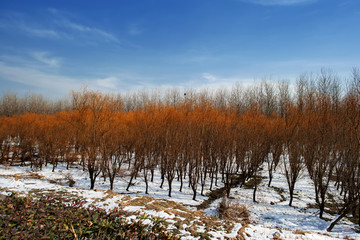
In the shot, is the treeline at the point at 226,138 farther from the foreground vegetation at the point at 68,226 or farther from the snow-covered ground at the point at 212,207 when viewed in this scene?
the foreground vegetation at the point at 68,226

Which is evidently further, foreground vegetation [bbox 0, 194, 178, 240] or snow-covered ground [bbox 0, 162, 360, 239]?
snow-covered ground [bbox 0, 162, 360, 239]

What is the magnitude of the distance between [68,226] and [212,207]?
249 inches

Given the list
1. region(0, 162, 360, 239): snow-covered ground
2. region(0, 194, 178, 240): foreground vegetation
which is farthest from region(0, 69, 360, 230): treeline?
region(0, 194, 178, 240): foreground vegetation

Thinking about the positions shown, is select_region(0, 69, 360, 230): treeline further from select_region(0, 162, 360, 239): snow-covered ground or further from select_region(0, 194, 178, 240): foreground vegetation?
select_region(0, 194, 178, 240): foreground vegetation

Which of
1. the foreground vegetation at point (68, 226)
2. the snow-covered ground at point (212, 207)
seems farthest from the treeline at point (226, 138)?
the foreground vegetation at point (68, 226)

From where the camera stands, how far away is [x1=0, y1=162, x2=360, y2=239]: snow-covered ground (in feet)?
15.8

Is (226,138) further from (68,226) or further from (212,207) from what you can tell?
(68,226)

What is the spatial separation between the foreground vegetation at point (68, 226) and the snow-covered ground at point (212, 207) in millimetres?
533

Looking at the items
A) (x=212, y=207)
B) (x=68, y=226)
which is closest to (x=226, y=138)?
(x=212, y=207)

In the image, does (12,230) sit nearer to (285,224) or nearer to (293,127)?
(285,224)

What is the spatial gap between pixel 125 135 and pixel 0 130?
1209 cm

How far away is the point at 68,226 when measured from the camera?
390 centimetres

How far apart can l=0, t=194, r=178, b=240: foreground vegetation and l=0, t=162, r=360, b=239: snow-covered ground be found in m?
0.53

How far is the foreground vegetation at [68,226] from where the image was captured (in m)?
3.61
